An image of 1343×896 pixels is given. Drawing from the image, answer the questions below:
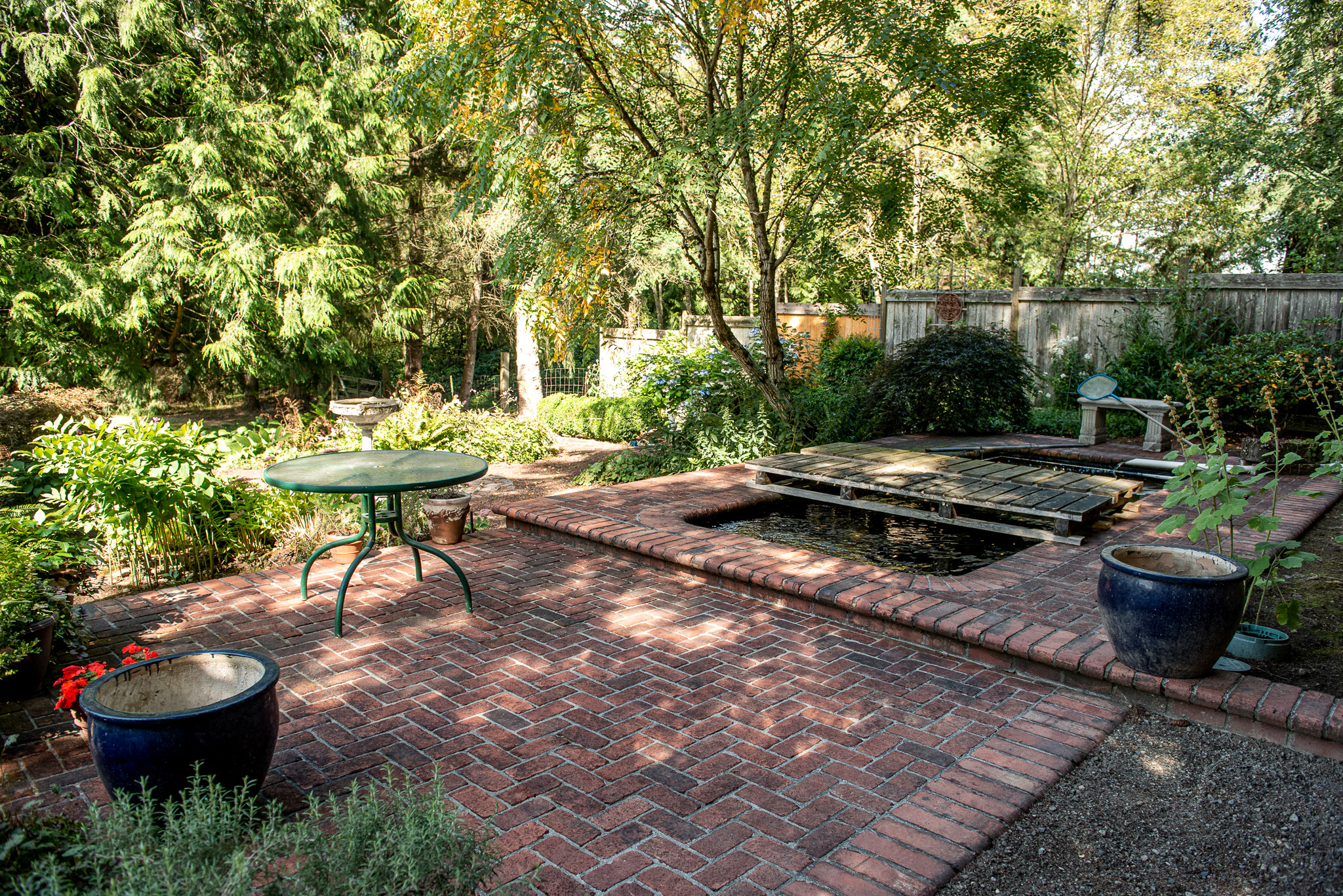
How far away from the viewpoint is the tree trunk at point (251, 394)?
503 inches

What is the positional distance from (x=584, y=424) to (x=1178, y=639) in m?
10.1

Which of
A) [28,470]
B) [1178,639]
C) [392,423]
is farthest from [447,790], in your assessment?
[392,423]

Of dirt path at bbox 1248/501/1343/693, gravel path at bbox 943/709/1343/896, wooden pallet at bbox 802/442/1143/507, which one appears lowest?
gravel path at bbox 943/709/1343/896

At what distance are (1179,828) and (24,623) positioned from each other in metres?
4.22

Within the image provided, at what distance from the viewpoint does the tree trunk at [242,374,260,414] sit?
1278 cm

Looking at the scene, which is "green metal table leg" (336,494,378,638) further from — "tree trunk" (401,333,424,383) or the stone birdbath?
→ "tree trunk" (401,333,424,383)

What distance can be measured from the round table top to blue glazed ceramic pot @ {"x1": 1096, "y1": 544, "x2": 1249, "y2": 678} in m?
2.82

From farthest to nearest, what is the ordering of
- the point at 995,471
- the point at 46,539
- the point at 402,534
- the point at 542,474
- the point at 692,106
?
the point at 542,474
the point at 692,106
the point at 995,471
the point at 402,534
the point at 46,539

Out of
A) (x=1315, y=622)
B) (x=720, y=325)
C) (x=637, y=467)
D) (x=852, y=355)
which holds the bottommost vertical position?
(x=1315, y=622)

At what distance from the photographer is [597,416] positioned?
40.0 feet

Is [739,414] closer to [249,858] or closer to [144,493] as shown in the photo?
[144,493]

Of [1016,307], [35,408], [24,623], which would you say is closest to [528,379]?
[35,408]

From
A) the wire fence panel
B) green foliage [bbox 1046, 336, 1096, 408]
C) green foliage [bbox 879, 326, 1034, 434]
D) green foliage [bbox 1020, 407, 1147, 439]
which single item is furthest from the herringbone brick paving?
the wire fence panel

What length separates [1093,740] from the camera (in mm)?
2824
